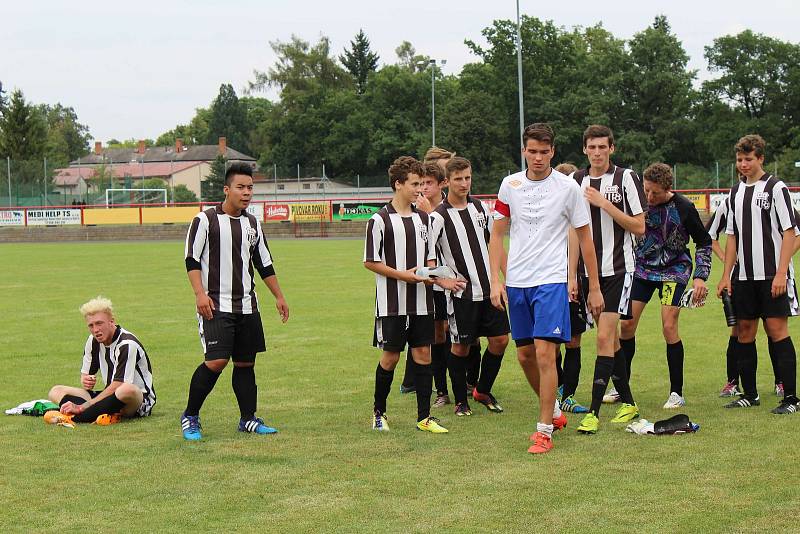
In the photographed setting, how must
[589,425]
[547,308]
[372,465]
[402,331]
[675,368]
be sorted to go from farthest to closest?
1. [675,368]
2. [402,331]
3. [589,425]
4. [547,308]
5. [372,465]

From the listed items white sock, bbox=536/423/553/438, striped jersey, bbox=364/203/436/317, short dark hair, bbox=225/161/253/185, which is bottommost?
white sock, bbox=536/423/553/438

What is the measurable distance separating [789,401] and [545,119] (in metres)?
72.0

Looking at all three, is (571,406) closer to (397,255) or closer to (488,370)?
(488,370)

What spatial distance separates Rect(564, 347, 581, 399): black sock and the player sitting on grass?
11.0 ft

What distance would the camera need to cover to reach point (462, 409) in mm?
8156

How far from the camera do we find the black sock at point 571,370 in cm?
838

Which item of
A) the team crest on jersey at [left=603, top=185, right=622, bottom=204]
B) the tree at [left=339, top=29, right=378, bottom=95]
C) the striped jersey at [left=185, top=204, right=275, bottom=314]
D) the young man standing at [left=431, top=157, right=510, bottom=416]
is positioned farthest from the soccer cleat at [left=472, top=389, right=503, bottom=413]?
the tree at [left=339, top=29, right=378, bottom=95]

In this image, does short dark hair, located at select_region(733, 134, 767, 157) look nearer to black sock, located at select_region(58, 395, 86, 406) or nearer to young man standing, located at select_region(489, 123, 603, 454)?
young man standing, located at select_region(489, 123, 603, 454)

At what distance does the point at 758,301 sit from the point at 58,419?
5543 mm

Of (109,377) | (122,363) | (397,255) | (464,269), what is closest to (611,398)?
(464,269)

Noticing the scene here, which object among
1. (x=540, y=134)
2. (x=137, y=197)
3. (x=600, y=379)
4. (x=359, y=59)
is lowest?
(x=600, y=379)

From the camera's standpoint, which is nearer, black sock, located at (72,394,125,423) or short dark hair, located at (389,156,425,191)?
short dark hair, located at (389,156,425,191)

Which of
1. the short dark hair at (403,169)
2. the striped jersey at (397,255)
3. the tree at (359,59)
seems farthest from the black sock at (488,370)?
the tree at (359,59)

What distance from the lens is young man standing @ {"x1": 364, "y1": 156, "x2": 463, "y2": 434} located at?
24.3 feet
